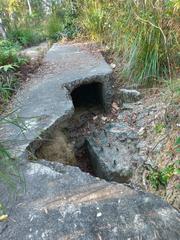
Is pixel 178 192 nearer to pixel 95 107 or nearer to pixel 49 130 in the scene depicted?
pixel 49 130

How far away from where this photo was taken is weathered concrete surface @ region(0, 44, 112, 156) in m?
3.05

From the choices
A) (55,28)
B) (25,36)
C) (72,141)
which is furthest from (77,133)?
(25,36)

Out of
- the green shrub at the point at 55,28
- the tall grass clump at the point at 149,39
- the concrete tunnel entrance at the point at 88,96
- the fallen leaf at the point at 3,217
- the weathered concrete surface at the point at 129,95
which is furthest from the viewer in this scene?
the green shrub at the point at 55,28

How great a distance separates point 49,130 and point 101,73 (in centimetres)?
143

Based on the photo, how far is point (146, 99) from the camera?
156 inches

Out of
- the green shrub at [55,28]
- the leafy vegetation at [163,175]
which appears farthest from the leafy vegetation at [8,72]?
the green shrub at [55,28]

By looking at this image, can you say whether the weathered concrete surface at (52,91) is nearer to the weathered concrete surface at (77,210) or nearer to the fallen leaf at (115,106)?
the fallen leaf at (115,106)

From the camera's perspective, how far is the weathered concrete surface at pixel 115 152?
123 inches

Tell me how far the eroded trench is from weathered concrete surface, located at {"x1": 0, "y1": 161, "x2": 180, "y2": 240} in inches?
18.4

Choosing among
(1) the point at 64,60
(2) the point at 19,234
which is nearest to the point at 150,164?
(2) the point at 19,234

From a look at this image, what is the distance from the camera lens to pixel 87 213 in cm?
197

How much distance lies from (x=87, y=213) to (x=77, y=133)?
212cm

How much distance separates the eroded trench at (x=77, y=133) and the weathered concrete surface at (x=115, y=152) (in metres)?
0.13

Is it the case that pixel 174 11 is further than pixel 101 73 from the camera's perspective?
No
